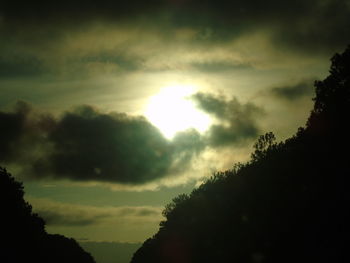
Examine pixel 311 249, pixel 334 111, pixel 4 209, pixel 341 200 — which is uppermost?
pixel 334 111

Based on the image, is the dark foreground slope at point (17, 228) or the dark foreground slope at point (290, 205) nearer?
the dark foreground slope at point (290, 205)

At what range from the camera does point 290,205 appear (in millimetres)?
62469

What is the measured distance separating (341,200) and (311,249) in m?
5.57

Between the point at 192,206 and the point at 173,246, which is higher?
the point at 192,206

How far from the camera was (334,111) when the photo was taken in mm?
74125

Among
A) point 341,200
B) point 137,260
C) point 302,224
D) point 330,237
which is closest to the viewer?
point 330,237

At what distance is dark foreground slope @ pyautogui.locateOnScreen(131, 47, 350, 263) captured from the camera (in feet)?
162

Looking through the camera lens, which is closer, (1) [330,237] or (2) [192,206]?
(1) [330,237]

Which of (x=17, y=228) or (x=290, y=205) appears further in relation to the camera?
(x=17, y=228)

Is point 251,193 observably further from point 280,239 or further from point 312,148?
point 280,239

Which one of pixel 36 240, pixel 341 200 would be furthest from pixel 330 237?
pixel 36 240

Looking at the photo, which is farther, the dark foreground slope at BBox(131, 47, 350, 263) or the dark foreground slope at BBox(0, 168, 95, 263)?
the dark foreground slope at BBox(0, 168, 95, 263)

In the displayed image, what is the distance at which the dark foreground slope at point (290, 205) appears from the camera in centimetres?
4925

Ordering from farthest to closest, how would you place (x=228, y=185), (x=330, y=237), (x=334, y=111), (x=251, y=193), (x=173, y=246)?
(x=173, y=246) < (x=228, y=185) < (x=251, y=193) < (x=334, y=111) < (x=330, y=237)
